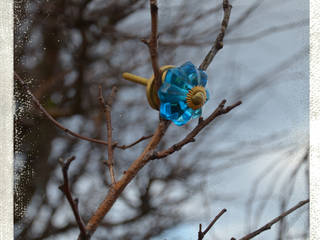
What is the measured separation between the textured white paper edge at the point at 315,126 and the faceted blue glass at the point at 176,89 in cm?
18

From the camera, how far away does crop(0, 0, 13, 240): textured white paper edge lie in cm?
39

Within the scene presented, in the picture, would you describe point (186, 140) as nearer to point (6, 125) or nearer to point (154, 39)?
point (154, 39)

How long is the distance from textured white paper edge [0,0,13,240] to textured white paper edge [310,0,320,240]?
12.9 inches

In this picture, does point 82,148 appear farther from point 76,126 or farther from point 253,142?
point 253,142

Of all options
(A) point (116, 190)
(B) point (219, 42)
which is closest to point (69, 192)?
(A) point (116, 190)

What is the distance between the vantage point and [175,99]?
268 millimetres

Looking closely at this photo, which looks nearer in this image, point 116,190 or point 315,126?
point 116,190

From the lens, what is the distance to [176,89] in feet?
0.88

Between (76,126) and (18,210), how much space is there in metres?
0.29

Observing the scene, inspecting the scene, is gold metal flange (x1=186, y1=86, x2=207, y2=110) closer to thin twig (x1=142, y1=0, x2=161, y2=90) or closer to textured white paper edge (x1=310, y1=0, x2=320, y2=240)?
thin twig (x1=142, y1=0, x2=161, y2=90)

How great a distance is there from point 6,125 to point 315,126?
14.5 inches

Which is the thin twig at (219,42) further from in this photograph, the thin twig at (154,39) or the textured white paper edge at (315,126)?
the textured white paper edge at (315,126)

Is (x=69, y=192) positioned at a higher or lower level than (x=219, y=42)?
lower

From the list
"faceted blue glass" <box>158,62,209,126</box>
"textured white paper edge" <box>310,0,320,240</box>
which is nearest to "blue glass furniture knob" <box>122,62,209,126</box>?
"faceted blue glass" <box>158,62,209,126</box>
